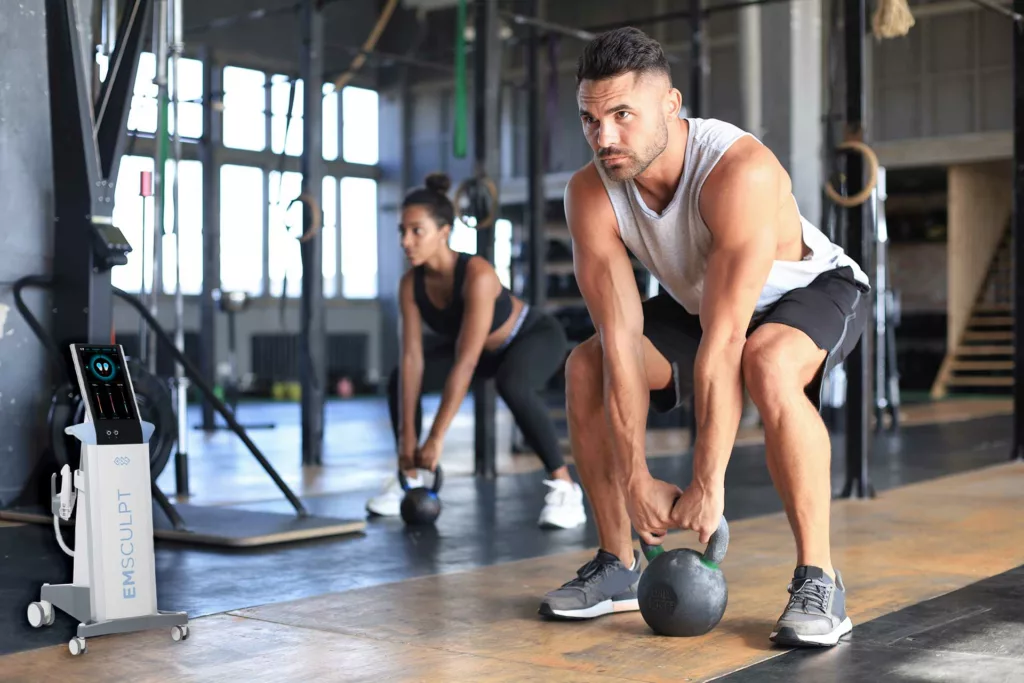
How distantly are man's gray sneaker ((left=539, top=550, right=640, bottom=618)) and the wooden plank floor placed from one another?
0.09ft

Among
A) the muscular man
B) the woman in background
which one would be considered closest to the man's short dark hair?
the muscular man

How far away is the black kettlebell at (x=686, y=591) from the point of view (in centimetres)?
200

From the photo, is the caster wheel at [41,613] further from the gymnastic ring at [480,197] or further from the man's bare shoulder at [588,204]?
the gymnastic ring at [480,197]

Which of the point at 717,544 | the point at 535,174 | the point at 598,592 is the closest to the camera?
the point at 717,544

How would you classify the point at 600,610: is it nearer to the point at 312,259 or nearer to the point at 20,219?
the point at 20,219

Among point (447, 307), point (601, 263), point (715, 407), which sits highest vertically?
point (601, 263)

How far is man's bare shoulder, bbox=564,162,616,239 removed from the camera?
2121 mm

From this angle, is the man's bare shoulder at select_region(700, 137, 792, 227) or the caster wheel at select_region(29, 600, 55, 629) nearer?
the man's bare shoulder at select_region(700, 137, 792, 227)

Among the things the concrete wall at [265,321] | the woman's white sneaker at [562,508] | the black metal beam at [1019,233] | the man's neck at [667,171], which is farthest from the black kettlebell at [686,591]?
the concrete wall at [265,321]

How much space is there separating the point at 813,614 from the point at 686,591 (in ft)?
0.68

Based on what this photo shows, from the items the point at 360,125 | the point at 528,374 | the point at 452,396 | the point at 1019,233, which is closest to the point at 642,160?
the point at 452,396

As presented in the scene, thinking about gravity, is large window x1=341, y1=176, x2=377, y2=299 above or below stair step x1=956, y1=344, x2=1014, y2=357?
above

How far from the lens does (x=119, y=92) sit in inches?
124

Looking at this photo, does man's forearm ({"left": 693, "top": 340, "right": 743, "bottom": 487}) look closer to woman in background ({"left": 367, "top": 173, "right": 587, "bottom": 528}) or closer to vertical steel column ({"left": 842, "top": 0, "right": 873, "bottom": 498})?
woman in background ({"left": 367, "top": 173, "right": 587, "bottom": 528})
